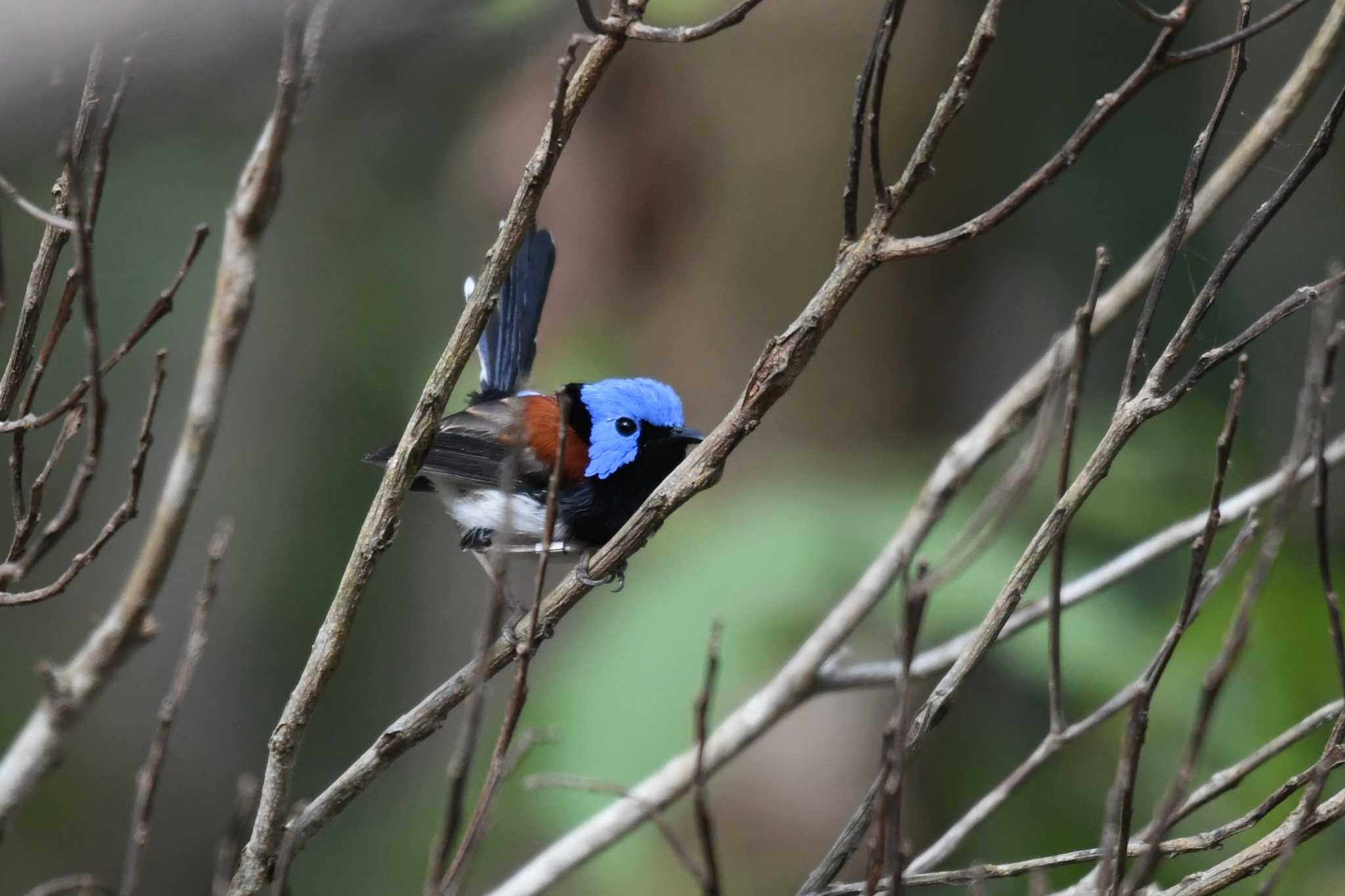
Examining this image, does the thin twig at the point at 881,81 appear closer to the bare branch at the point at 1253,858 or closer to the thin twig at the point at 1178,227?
the thin twig at the point at 1178,227

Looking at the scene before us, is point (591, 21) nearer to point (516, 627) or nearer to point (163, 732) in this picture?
point (163, 732)

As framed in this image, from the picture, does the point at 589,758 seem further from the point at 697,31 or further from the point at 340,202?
the point at 340,202

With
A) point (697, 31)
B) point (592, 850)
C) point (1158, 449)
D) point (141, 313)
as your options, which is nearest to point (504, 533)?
point (697, 31)

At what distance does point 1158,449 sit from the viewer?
14.6 feet

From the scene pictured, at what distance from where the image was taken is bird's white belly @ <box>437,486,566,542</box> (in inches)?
136

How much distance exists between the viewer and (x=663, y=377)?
16.7 ft

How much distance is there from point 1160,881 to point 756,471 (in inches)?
80.5

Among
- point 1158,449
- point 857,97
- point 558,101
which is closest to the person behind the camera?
point 558,101

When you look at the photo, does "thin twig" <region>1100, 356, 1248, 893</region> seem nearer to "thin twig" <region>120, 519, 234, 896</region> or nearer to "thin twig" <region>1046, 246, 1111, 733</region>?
"thin twig" <region>1046, 246, 1111, 733</region>

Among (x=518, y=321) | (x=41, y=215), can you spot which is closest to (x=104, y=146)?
(x=41, y=215)

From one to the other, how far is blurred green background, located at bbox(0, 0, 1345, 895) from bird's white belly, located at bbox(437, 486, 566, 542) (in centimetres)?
98

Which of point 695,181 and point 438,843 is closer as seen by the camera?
point 438,843

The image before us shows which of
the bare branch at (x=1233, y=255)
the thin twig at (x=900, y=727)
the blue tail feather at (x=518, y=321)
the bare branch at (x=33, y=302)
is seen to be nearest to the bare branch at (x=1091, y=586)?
the bare branch at (x=1233, y=255)

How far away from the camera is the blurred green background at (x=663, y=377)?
4.22 metres
